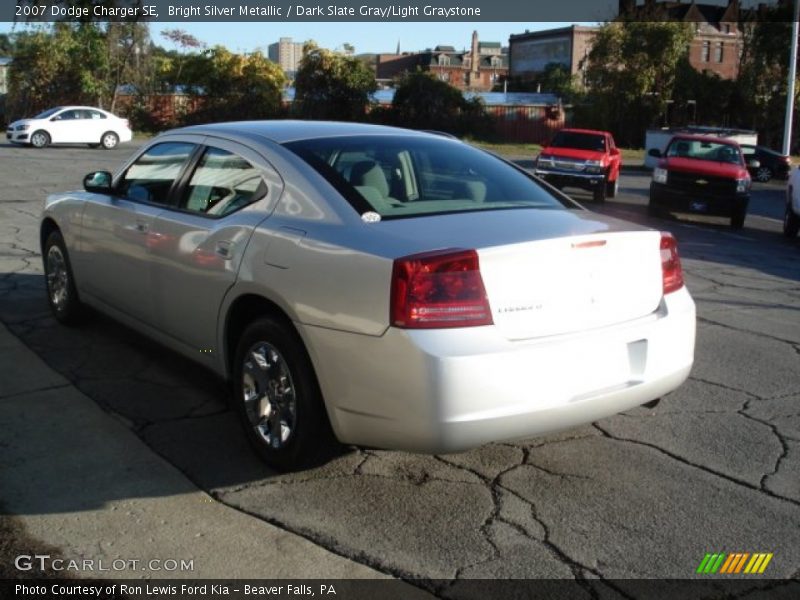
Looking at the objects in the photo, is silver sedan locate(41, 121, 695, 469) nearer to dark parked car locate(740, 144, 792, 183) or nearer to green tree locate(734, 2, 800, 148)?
dark parked car locate(740, 144, 792, 183)

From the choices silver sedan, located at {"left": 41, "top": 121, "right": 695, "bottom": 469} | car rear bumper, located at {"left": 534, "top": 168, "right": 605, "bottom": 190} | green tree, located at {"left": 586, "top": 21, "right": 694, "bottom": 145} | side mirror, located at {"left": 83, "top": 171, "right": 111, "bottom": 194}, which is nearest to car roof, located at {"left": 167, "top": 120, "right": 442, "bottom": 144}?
silver sedan, located at {"left": 41, "top": 121, "right": 695, "bottom": 469}

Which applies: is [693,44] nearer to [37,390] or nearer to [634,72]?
[634,72]

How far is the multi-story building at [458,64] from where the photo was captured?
387 feet

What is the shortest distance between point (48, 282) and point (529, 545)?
4890 millimetres

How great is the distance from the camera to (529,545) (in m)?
3.70

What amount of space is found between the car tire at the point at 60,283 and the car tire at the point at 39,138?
27972 mm

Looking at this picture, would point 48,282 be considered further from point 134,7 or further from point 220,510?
point 134,7

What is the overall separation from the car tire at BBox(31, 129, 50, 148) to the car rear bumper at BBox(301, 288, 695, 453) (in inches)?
1253

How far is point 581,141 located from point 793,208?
6989 millimetres

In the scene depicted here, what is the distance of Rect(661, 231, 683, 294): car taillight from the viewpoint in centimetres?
442

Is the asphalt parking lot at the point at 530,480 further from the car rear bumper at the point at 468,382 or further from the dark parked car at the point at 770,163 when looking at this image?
the dark parked car at the point at 770,163

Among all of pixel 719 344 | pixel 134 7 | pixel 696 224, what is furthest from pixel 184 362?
pixel 134 7

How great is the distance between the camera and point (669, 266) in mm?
4477

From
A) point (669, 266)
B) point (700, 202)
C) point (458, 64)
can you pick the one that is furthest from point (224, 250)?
point (458, 64)
